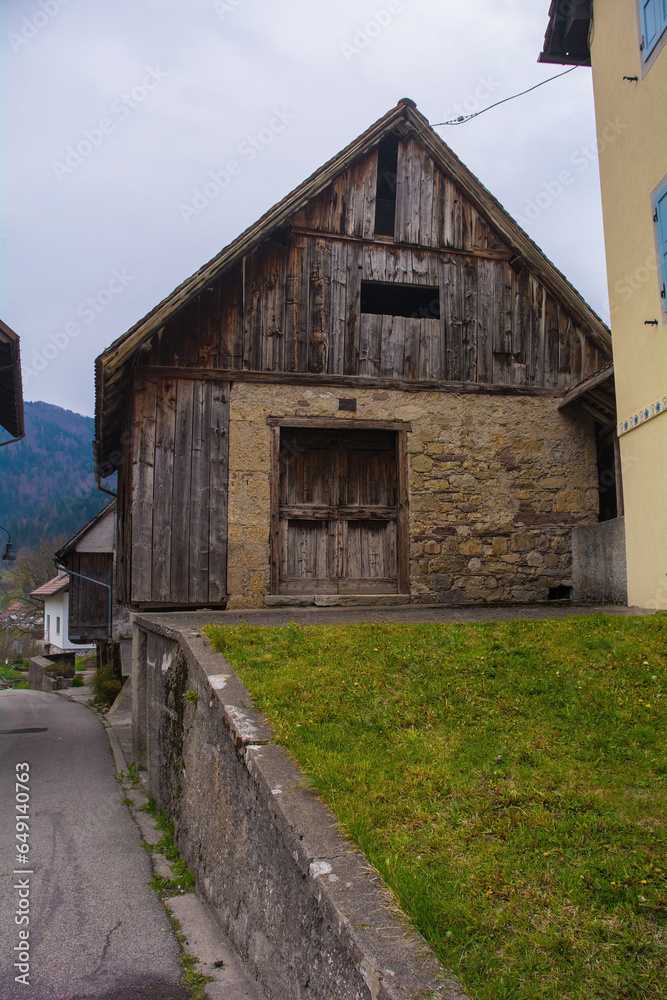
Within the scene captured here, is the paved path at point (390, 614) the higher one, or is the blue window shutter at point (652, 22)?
the blue window shutter at point (652, 22)

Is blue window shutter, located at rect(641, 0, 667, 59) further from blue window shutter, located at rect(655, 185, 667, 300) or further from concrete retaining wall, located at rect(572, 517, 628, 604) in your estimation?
concrete retaining wall, located at rect(572, 517, 628, 604)

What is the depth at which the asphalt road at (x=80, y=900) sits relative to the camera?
3713 mm

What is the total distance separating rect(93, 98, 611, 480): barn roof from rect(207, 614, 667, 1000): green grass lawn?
4.59 metres

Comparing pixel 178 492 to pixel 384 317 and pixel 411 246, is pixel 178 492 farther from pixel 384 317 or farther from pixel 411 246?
pixel 411 246

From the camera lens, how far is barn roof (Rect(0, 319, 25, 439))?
9641mm

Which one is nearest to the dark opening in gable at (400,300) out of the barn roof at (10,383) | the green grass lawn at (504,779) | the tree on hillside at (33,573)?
the barn roof at (10,383)

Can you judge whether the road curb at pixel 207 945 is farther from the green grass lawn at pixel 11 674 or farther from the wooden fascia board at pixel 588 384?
the green grass lawn at pixel 11 674

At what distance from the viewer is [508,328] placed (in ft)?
34.4

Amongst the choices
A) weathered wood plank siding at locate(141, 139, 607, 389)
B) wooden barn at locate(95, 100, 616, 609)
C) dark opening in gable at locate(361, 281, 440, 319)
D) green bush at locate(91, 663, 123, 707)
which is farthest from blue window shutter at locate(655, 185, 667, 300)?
green bush at locate(91, 663, 123, 707)

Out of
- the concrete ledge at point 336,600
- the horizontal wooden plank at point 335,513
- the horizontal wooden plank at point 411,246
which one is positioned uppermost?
the horizontal wooden plank at point 411,246

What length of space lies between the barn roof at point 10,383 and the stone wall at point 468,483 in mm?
3136

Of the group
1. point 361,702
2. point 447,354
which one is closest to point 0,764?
point 361,702

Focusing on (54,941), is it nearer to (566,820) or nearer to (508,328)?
(566,820)

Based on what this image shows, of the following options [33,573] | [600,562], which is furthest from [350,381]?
[33,573]
